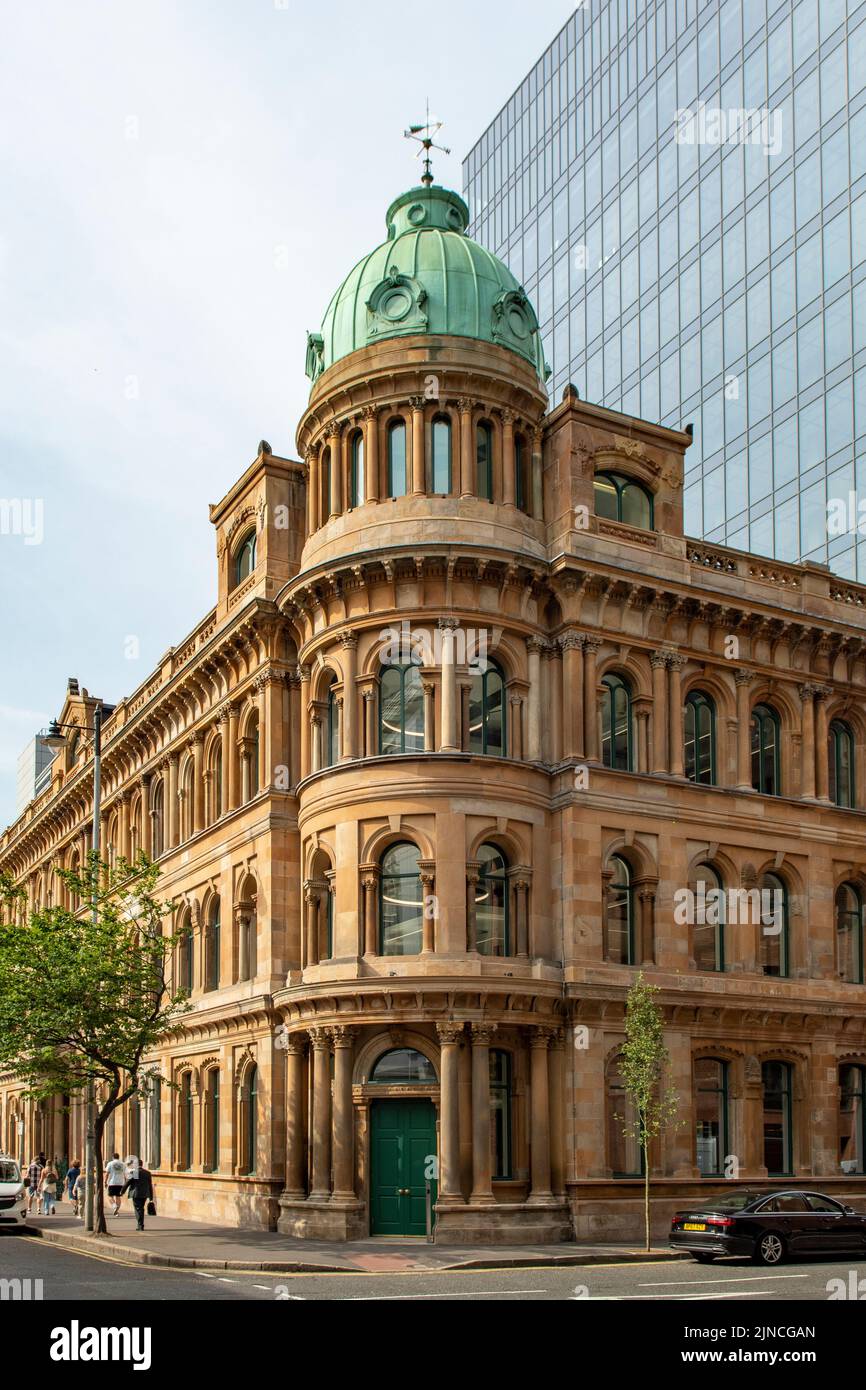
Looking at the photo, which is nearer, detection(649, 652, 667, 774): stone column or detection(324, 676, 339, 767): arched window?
detection(324, 676, 339, 767): arched window

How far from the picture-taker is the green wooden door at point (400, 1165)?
1296 inches

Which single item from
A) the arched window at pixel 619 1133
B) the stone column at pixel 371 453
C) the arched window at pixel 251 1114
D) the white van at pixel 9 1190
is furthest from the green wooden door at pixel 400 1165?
the stone column at pixel 371 453

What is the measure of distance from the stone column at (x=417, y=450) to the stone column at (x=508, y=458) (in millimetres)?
1981

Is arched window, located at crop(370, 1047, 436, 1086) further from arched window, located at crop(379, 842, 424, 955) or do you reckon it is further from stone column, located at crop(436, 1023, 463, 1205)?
arched window, located at crop(379, 842, 424, 955)

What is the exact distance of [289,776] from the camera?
39.8 meters

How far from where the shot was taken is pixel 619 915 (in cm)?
3641

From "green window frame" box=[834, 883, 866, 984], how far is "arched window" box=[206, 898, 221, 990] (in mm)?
16723

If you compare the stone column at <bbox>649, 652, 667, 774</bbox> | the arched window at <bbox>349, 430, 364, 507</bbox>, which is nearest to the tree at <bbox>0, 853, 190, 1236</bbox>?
the arched window at <bbox>349, 430, 364, 507</bbox>

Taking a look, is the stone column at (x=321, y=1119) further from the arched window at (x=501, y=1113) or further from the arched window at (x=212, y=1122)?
the arched window at (x=212, y=1122)

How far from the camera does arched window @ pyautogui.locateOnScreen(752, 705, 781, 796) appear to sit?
39.5 meters

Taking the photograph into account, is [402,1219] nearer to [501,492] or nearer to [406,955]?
[406,955]

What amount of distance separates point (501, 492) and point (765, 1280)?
1923 cm

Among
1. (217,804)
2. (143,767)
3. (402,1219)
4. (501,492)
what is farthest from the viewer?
(143,767)
